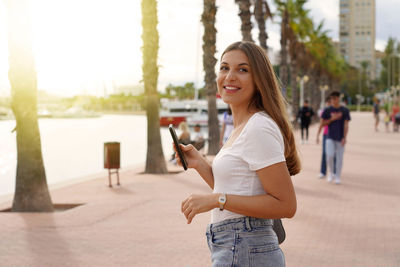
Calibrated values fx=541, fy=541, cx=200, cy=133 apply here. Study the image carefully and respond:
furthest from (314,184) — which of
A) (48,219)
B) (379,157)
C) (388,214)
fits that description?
(379,157)

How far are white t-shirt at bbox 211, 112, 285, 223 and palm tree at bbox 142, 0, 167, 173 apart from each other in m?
12.0

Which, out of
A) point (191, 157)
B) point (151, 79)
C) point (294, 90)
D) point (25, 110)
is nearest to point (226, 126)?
point (151, 79)

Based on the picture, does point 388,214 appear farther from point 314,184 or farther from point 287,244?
point 314,184

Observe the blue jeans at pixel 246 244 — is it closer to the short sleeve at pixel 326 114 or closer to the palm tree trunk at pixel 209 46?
the short sleeve at pixel 326 114

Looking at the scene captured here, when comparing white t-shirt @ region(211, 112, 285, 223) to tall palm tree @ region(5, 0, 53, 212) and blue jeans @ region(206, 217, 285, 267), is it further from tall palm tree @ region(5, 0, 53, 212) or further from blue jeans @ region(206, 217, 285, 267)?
tall palm tree @ region(5, 0, 53, 212)

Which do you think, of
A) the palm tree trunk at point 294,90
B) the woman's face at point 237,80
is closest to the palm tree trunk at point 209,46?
the woman's face at point 237,80

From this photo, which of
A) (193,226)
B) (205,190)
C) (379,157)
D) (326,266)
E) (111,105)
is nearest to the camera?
(326,266)

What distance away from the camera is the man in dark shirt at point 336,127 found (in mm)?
11305

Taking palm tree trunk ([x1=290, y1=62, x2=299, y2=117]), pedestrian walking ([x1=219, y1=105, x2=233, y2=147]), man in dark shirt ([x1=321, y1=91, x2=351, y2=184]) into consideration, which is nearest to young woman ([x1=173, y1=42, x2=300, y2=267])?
man in dark shirt ([x1=321, y1=91, x2=351, y2=184])

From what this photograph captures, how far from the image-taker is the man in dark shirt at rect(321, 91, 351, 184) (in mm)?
11305

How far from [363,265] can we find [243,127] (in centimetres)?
380

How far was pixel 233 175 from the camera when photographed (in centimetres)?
224

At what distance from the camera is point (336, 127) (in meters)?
11.3

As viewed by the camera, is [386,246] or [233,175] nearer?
[233,175]
